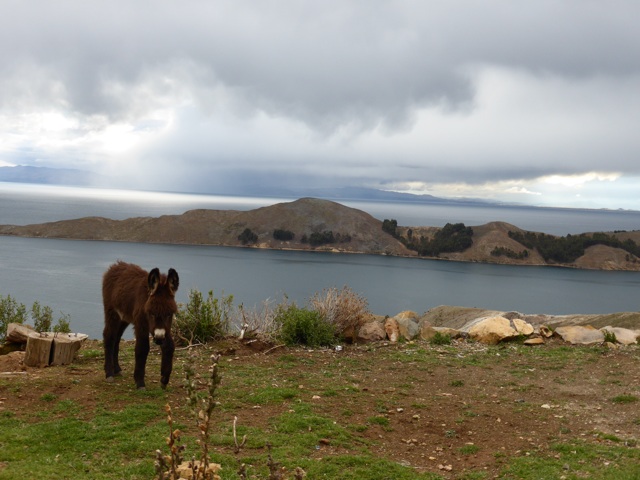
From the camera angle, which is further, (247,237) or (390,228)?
(390,228)

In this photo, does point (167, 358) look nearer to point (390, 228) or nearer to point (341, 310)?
point (341, 310)

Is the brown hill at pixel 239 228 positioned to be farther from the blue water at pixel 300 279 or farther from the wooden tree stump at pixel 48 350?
the wooden tree stump at pixel 48 350

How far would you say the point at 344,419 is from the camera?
7.31 metres

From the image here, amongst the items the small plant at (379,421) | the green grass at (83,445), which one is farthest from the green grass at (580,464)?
the green grass at (83,445)

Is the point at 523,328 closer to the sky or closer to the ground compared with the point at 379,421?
closer to the sky

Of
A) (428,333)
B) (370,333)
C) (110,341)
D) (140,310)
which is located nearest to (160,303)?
(140,310)

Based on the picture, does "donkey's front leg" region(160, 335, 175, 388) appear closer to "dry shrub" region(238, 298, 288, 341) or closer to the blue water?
"dry shrub" region(238, 298, 288, 341)

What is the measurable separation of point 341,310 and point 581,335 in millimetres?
6492

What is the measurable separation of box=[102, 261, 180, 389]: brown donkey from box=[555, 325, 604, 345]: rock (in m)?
10.9

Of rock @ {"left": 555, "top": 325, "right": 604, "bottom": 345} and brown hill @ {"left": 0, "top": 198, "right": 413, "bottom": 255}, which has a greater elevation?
brown hill @ {"left": 0, "top": 198, "right": 413, "bottom": 255}

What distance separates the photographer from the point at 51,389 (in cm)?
775

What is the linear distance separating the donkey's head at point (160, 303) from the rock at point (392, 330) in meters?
8.30

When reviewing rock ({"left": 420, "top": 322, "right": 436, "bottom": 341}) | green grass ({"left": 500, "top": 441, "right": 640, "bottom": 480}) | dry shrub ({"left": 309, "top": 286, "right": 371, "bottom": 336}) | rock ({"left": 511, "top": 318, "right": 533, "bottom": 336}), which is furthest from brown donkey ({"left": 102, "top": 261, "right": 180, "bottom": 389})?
rock ({"left": 511, "top": 318, "right": 533, "bottom": 336})

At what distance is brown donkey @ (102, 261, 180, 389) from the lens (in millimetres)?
7227
